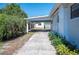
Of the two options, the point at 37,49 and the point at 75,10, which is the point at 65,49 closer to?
the point at 75,10

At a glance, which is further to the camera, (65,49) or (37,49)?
(37,49)

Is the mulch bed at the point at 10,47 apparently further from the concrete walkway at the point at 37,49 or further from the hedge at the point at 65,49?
the hedge at the point at 65,49

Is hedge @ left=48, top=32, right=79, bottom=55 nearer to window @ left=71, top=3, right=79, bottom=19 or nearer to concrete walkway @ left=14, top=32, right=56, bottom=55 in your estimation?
concrete walkway @ left=14, top=32, right=56, bottom=55

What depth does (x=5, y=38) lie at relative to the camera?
667 inches

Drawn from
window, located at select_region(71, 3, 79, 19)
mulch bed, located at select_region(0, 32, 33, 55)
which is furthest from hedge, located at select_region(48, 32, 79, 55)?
mulch bed, located at select_region(0, 32, 33, 55)

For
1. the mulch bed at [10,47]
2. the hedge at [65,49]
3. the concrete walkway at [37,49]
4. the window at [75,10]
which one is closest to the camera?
the hedge at [65,49]

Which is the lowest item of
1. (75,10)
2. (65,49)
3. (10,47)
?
(10,47)

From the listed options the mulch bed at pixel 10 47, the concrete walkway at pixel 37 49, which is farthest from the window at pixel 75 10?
the mulch bed at pixel 10 47

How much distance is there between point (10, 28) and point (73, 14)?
8331 millimetres

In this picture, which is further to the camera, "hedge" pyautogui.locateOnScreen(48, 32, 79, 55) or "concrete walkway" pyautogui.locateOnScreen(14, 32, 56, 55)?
"concrete walkway" pyautogui.locateOnScreen(14, 32, 56, 55)

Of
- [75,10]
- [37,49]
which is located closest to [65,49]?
[75,10]

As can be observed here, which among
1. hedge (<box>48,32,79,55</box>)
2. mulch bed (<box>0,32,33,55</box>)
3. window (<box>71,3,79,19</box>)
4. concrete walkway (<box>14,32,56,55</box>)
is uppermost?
window (<box>71,3,79,19</box>)
